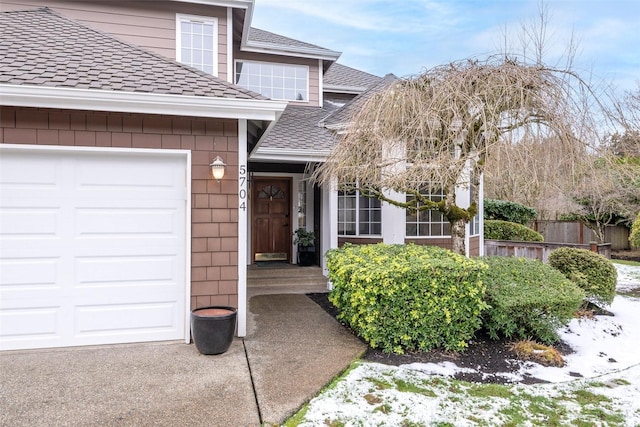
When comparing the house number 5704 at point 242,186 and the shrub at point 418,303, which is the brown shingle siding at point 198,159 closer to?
the house number 5704 at point 242,186

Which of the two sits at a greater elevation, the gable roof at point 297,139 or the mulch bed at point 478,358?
the gable roof at point 297,139

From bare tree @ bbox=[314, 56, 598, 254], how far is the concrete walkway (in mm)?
2540

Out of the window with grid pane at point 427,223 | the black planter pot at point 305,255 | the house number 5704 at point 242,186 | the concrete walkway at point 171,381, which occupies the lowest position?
the concrete walkway at point 171,381

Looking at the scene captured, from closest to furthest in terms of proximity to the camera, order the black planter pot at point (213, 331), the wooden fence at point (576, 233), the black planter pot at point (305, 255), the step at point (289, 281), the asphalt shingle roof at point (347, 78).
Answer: the black planter pot at point (213, 331) → the step at point (289, 281) → the black planter pot at point (305, 255) → the asphalt shingle roof at point (347, 78) → the wooden fence at point (576, 233)

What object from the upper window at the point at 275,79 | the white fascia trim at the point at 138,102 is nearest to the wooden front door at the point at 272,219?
the upper window at the point at 275,79

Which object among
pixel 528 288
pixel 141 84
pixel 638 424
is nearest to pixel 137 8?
pixel 141 84

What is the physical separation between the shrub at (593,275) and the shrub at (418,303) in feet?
9.17

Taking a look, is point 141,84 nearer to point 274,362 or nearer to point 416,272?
point 274,362

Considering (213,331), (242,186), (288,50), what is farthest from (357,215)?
(213,331)

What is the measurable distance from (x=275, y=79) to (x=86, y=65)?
556 centimetres

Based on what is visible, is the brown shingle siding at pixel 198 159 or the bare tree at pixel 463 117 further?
the bare tree at pixel 463 117

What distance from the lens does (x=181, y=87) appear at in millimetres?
4594

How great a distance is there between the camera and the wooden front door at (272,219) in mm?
9609

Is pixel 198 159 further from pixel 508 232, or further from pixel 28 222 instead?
pixel 508 232
